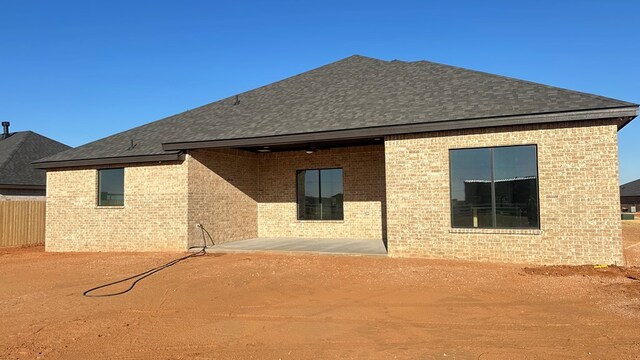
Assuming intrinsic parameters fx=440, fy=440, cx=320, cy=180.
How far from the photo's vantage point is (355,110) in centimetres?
1320

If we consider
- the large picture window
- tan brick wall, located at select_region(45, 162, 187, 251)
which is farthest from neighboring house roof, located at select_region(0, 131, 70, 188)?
the large picture window

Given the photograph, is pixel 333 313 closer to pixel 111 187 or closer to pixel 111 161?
pixel 111 161

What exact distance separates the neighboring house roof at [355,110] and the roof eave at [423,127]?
21mm

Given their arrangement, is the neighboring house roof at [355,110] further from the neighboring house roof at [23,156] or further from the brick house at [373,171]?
the neighboring house roof at [23,156]

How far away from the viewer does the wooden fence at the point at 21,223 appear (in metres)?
19.6

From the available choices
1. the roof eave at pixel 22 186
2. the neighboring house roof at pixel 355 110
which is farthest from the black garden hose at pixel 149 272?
the roof eave at pixel 22 186

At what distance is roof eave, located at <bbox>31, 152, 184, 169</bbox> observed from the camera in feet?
46.2

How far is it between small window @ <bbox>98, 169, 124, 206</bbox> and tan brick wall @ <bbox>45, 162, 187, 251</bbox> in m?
0.21

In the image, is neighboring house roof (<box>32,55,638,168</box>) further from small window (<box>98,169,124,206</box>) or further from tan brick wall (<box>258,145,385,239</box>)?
tan brick wall (<box>258,145,385,239</box>)

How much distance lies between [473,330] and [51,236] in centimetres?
1589

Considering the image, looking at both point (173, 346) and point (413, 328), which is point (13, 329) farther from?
point (413, 328)

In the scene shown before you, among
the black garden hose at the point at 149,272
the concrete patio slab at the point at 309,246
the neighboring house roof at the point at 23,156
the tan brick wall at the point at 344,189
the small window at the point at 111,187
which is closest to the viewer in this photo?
the black garden hose at the point at 149,272

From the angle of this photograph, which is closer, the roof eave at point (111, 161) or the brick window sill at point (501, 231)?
the brick window sill at point (501, 231)

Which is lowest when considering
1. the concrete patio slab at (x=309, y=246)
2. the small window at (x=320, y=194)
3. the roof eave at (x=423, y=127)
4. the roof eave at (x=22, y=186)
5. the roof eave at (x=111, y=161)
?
the concrete patio slab at (x=309, y=246)
